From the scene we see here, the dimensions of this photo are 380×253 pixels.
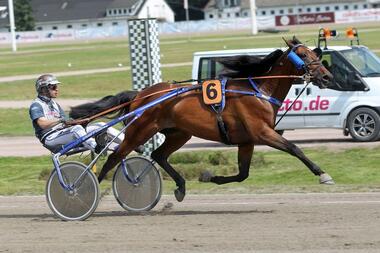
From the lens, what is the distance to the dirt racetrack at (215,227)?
7.94 meters

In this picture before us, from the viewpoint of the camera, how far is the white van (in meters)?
17.2

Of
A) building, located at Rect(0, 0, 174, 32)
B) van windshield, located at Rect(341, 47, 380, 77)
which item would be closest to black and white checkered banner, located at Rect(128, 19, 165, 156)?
van windshield, located at Rect(341, 47, 380, 77)

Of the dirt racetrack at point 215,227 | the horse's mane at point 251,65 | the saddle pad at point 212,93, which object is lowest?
the dirt racetrack at point 215,227

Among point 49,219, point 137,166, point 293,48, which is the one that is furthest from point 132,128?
point 293,48

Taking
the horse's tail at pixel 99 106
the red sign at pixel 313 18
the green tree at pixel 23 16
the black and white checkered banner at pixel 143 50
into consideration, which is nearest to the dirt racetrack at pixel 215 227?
the horse's tail at pixel 99 106

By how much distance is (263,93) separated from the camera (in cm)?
987

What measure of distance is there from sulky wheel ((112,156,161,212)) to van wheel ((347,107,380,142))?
7825 mm

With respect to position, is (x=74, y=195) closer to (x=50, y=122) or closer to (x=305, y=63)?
(x=50, y=122)

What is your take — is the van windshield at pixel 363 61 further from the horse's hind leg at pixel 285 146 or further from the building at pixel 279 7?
the building at pixel 279 7

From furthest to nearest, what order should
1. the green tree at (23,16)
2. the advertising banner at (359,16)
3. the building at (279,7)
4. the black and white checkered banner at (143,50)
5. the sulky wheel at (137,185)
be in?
1. the building at (279,7)
2. the green tree at (23,16)
3. the advertising banner at (359,16)
4. the black and white checkered banner at (143,50)
5. the sulky wheel at (137,185)

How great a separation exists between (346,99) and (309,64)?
7659 millimetres

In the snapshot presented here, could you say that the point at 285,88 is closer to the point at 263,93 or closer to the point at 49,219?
the point at 263,93

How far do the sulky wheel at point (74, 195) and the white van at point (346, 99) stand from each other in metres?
8.05

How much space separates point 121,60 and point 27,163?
3449 centimetres
